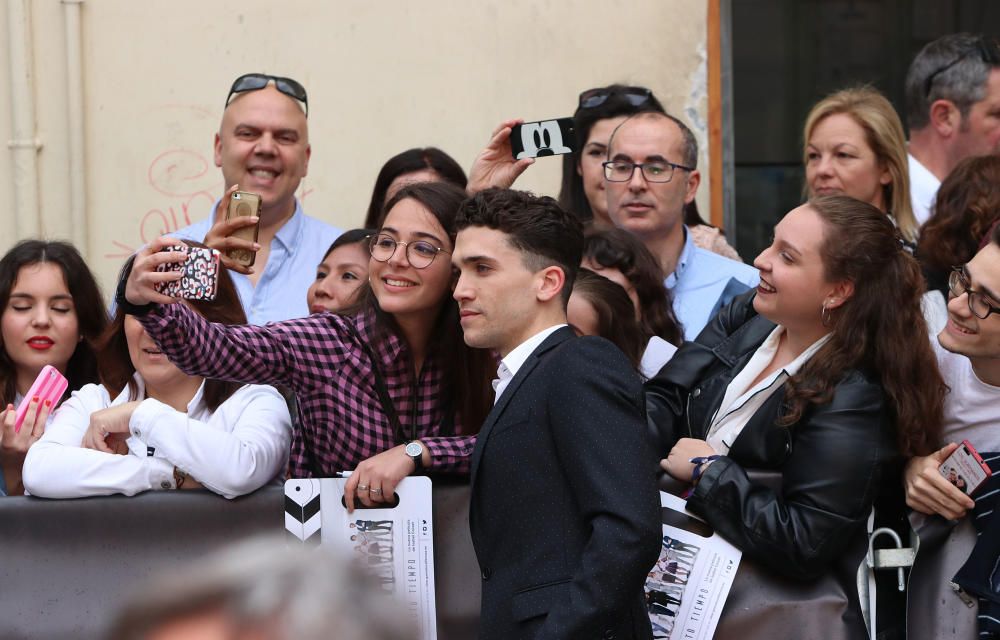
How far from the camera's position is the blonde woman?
17.3ft

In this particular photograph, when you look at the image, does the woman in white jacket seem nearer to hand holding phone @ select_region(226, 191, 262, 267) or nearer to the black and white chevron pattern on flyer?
the black and white chevron pattern on flyer

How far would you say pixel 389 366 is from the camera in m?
4.03

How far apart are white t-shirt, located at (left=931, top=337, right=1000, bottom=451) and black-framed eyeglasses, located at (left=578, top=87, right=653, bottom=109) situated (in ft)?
6.81

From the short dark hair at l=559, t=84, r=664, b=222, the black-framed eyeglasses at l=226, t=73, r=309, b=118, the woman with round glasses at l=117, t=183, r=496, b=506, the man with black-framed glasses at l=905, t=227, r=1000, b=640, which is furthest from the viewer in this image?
the short dark hair at l=559, t=84, r=664, b=222

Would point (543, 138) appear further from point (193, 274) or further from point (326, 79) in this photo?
point (326, 79)

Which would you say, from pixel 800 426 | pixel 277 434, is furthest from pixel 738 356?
pixel 277 434

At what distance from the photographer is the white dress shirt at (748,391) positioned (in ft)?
12.7

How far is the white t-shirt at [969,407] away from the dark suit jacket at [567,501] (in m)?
1.10

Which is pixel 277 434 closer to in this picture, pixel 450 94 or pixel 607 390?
pixel 607 390

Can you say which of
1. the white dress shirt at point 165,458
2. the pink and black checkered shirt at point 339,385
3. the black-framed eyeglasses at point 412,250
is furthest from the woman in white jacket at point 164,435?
the black-framed eyeglasses at point 412,250

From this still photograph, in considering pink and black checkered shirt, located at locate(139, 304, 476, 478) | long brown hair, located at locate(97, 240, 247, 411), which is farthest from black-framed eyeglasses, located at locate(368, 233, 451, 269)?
long brown hair, located at locate(97, 240, 247, 411)

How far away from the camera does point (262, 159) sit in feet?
17.7

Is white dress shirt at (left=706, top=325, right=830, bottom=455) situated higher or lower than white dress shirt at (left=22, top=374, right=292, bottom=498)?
higher

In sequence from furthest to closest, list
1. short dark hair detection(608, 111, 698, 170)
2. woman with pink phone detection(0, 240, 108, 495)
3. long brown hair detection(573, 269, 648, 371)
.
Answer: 1. short dark hair detection(608, 111, 698, 170)
2. woman with pink phone detection(0, 240, 108, 495)
3. long brown hair detection(573, 269, 648, 371)
